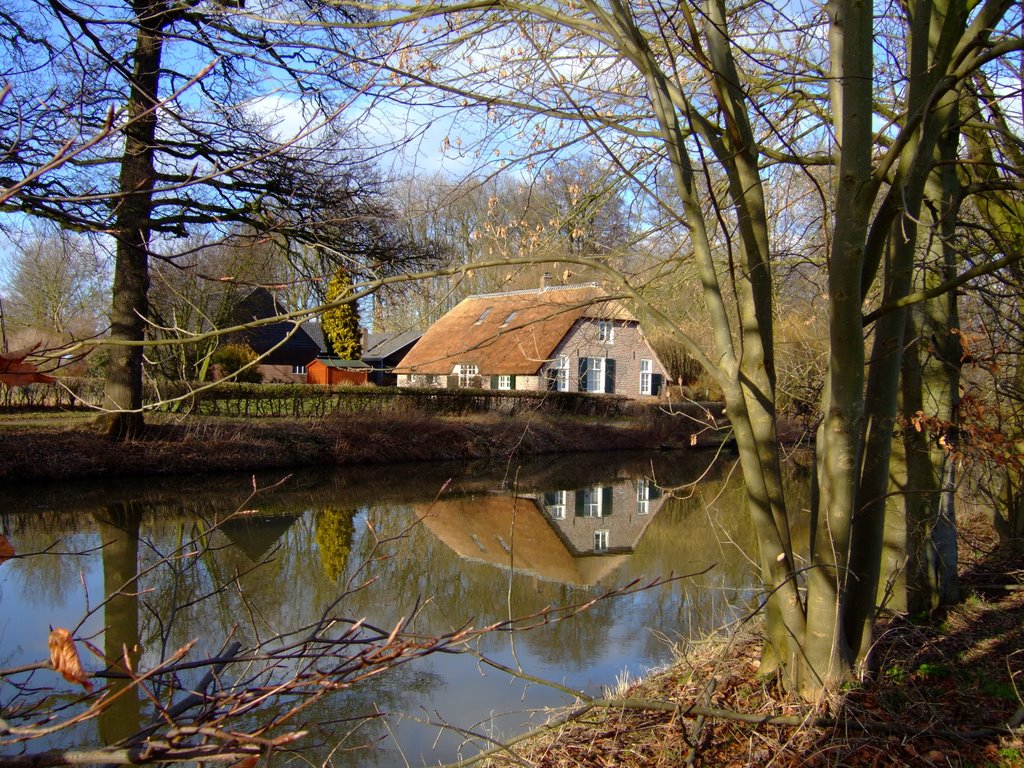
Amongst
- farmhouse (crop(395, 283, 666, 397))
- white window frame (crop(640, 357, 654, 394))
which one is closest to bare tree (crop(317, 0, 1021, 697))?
farmhouse (crop(395, 283, 666, 397))

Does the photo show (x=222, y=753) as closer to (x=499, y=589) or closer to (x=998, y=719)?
(x=998, y=719)

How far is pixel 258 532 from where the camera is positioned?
10.9 m

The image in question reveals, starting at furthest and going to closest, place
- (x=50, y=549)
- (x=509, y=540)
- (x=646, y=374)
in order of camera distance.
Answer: (x=646, y=374) < (x=509, y=540) < (x=50, y=549)

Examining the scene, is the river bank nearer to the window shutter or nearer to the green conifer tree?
the window shutter

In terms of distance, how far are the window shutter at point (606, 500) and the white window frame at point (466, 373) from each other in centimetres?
1323

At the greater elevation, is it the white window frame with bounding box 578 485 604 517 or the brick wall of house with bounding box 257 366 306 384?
the brick wall of house with bounding box 257 366 306 384

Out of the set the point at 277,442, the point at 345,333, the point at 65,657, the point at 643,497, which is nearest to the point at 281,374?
the point at 345,333

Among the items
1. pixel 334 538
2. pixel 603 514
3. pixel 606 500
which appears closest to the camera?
pixel 334 538

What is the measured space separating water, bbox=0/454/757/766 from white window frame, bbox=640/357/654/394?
16681mm

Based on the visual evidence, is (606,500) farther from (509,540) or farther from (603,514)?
(509,540)

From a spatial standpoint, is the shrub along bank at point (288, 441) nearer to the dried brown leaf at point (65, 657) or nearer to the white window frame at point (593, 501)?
the white window frame at point (593, 501)

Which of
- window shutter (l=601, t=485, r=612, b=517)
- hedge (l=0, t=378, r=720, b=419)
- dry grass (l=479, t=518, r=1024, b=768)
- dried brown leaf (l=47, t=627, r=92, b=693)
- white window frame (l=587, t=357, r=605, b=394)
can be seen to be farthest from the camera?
white window frame (l=587, t=357, r=605, b=394)

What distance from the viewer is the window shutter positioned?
548 inches

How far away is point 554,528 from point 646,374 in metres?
21.2
